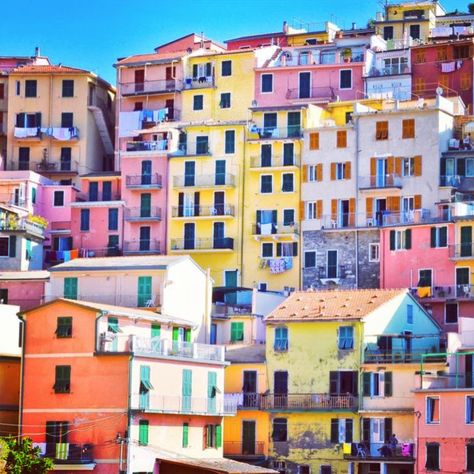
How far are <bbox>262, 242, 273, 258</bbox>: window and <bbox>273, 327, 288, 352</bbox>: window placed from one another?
16.4 metres

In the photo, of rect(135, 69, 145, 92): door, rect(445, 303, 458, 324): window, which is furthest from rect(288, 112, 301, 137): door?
rect(445, 303, 458, 324): window

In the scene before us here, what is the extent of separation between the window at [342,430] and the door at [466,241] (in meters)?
13.9

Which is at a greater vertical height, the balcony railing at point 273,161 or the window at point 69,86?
the window at point 69,86

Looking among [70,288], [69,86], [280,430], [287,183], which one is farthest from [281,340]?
[69,86]

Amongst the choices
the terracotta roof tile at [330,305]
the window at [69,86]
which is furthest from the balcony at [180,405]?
the window at [69,86]

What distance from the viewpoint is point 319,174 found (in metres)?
96.9

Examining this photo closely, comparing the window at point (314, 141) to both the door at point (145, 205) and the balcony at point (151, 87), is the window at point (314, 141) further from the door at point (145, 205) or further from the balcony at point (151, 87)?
the balcony at point (151, 87)

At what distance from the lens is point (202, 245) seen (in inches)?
3893

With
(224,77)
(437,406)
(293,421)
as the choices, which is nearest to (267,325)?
(293,421)

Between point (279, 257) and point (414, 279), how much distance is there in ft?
33.4

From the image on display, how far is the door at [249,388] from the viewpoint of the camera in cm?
8075

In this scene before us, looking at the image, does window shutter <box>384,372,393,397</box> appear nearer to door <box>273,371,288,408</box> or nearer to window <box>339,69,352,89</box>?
door <box>273,371,288,408</box>

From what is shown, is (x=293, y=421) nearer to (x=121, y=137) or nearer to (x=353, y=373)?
(x=353, y=373)

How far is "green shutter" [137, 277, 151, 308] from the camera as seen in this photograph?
82250 mm
